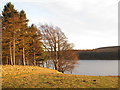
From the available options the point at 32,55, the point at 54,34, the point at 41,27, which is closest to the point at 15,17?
the point at 41,27

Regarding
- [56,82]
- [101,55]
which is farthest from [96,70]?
[101,55]

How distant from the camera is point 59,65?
27.7m

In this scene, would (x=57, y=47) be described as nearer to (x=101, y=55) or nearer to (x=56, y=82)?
(x=56, y=82)

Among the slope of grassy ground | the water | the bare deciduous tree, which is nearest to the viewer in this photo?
the slope of grassy ground

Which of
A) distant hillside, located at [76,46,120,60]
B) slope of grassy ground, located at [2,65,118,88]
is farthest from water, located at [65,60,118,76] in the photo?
distant hillside, located at [76,46,120,60]

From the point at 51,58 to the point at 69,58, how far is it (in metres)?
5.19

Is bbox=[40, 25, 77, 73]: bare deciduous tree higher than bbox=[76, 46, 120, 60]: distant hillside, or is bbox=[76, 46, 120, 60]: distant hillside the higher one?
bbox=[40, 25, 77, 73]: bare deciduous tree

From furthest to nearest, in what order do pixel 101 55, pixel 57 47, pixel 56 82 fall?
pixel 101 55, pixel 57 47, pixel 56 82

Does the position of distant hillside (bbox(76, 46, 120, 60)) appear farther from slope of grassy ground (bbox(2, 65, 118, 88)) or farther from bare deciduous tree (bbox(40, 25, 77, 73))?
slope of grassy ground (bbox(2, 65, 118, 88))

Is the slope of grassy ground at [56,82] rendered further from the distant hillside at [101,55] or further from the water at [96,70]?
the distant hillside at [101,55]

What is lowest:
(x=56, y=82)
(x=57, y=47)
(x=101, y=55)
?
(x=101, y=55)

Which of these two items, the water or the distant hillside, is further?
the distant hillside

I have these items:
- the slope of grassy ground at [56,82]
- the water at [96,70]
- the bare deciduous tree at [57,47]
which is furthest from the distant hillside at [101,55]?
the slope of grassy ground at [56,82]

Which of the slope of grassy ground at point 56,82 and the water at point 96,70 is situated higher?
the slope of grassy ground at point 56,82
